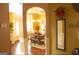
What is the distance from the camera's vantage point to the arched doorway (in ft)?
4.24

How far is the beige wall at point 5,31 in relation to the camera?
4.22 ft

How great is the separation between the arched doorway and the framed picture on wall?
5.5 inches

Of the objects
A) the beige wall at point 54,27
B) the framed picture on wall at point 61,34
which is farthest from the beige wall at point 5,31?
the framed picture on wall at point 61,34

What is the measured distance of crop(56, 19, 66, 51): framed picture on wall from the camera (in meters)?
1.31

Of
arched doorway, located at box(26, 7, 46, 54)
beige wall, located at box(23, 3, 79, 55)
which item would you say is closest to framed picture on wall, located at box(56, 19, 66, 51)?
beige wall, located at box(23, 3, 79, 55)

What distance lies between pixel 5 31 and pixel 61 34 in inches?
21.8

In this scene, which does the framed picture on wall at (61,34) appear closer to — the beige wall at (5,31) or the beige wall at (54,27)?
the beige wall at (54,27)

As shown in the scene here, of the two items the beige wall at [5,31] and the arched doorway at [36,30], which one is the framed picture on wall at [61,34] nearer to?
the arched doorway at [36,30]

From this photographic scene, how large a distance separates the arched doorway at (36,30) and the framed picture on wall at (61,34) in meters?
0.14

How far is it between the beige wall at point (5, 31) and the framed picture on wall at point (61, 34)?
484mm

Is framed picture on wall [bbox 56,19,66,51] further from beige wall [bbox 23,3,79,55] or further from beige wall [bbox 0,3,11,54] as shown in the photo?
beige wall [bbox 0,3,11,54]

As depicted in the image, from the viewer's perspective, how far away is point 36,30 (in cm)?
131

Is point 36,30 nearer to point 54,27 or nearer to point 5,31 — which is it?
point 54,27

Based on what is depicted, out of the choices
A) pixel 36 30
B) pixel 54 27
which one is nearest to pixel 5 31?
pixel 36 30
